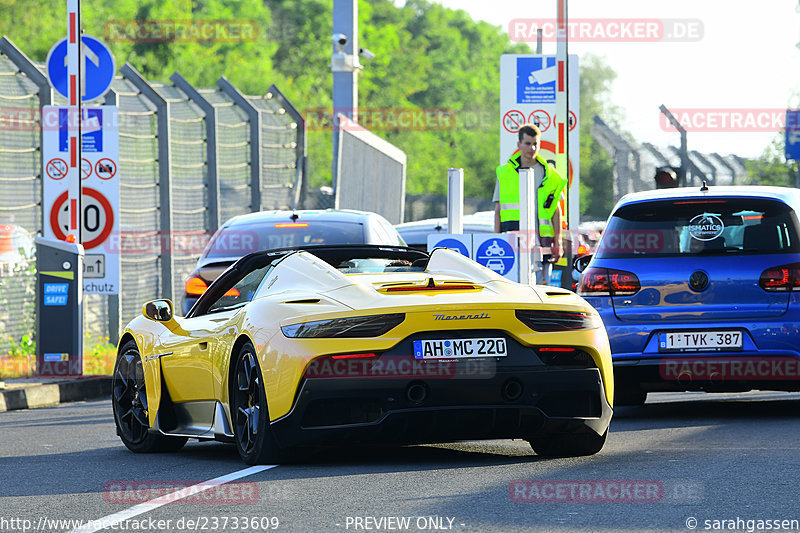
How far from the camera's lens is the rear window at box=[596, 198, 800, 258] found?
35.8 feet

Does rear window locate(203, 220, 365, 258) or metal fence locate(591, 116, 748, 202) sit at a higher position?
metal fence locate(591, 116, 748, 202)

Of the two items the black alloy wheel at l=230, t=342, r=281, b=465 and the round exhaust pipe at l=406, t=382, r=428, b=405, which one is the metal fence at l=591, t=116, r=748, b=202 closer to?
the black alloy wheel at l=230, t=342, r=281, b=465

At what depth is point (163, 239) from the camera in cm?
2192

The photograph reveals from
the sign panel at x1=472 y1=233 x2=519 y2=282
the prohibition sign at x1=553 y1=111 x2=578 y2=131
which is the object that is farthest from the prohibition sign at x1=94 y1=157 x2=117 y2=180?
the prohibition sign at x1=553 y1=111 x2=578 y2=131

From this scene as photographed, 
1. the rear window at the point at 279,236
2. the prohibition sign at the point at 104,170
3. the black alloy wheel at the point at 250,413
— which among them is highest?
the prohibition sign at the point at 104,170

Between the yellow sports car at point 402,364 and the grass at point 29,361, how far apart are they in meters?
8.20

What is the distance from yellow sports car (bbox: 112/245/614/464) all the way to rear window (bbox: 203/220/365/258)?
4823mm

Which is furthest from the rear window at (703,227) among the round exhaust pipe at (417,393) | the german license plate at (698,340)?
the round exhaust pipe at (417,393)

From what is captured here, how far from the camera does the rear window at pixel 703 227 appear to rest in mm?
10898

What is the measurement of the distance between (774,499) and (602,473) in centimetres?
110

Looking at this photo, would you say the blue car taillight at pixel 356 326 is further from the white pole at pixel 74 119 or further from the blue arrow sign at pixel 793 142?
the blue arrow sign at pixel 793 142

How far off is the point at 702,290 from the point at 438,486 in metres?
4.09

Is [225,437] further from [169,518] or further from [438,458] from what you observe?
[169,518]

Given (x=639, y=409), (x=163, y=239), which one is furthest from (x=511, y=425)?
(x=163, y=239)
